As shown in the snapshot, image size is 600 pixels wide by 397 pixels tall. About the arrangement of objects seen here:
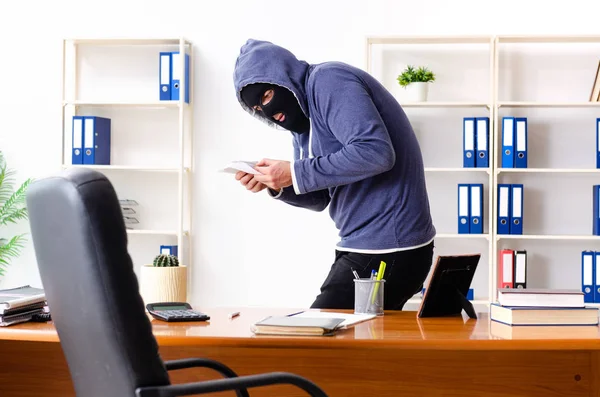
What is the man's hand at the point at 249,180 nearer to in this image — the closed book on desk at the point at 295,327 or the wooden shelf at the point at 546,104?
the closed book on desk at the point at 295,327

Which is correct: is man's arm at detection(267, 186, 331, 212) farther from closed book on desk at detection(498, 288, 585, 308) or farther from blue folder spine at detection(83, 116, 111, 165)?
blue folder spine at detection(83, 116, 111, 165)

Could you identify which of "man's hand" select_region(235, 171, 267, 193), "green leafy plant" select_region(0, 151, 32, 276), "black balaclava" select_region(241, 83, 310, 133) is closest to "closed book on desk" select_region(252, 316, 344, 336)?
"man's hand" select_region(235, 171, 267, 193)

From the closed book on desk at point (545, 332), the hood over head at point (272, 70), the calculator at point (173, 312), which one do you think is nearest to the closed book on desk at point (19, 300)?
the calculator at point (173, 312)

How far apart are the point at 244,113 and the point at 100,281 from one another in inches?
143

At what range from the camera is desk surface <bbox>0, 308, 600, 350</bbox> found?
63.2 inches

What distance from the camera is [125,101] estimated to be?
452 centimetres

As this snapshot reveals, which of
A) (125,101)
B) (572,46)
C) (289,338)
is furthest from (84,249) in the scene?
(572,46)

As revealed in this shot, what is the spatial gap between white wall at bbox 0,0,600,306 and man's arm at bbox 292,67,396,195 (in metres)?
2.41

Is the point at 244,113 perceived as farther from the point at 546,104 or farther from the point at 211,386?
the point at 211,386

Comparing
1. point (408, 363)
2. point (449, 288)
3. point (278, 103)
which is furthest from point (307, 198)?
point (408, 363)

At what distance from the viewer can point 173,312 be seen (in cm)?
197

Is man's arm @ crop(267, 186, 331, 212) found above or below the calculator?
above

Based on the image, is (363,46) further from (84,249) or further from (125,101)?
(84,249)

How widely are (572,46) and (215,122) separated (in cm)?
212
